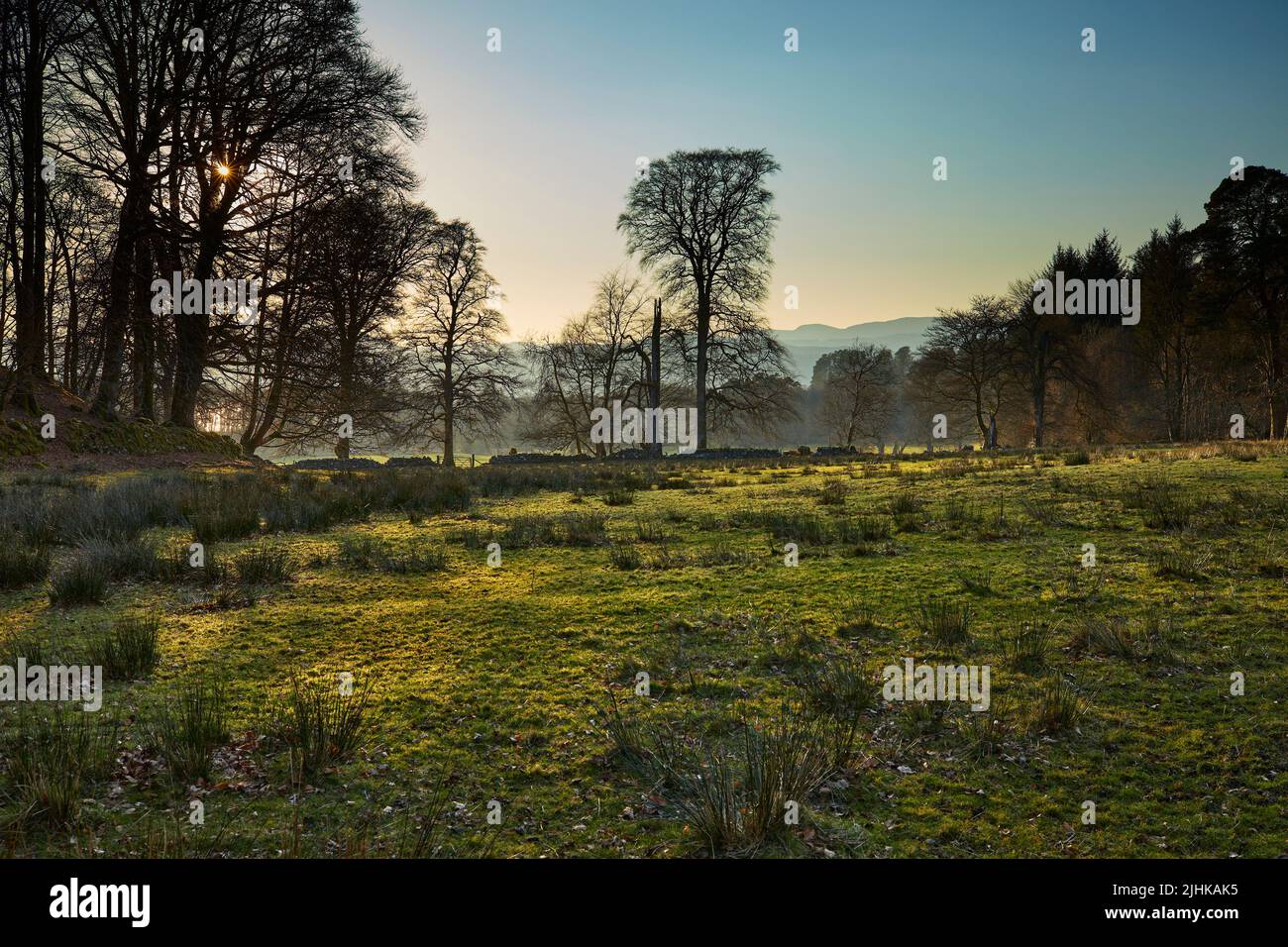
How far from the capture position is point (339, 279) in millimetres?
21047

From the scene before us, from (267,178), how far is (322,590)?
64.3 feet

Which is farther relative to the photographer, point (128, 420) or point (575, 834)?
point (128, 420)

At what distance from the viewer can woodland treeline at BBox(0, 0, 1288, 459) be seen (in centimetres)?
1869

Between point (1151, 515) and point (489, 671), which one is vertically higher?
point (1151, 515)

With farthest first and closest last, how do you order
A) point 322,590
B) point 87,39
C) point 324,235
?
point 324,235 < point 87,39 < point 322,590

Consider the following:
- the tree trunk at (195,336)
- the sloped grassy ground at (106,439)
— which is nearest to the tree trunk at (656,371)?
the sloped grassy ground at (106,439)

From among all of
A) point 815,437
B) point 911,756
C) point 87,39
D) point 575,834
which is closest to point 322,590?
point 575,834

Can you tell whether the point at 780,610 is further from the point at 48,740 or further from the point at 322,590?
the point at 48,740

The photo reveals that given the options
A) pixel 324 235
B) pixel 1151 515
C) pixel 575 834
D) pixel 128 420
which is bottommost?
pixel 575 834

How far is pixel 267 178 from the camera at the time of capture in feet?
68.8
